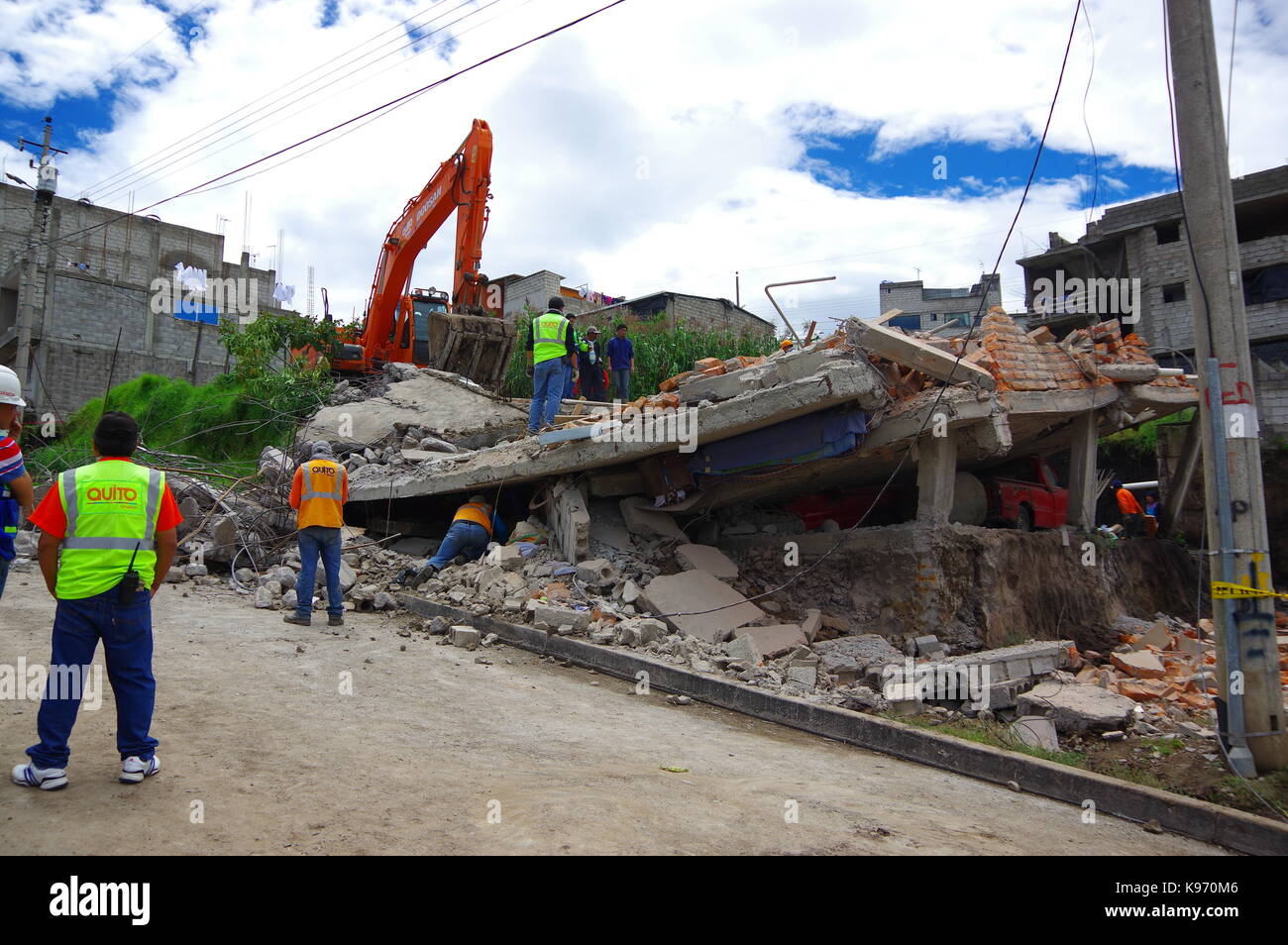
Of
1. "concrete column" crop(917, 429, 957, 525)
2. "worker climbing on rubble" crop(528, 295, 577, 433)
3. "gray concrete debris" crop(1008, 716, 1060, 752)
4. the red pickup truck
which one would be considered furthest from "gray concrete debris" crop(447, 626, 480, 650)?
the red pickup truck

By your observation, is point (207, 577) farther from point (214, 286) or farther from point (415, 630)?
point (214, 286)

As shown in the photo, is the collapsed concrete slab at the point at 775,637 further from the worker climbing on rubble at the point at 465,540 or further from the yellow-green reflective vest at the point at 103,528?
the yellow-green reflective vest at the point at 103,528

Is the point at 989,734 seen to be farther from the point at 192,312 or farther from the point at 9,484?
the point at 192,312

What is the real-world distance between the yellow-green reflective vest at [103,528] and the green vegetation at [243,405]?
1006cm

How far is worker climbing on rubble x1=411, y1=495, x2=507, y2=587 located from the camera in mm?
9491

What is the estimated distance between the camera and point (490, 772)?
4031 millimetres

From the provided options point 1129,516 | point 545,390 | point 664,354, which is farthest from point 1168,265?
point 545,390

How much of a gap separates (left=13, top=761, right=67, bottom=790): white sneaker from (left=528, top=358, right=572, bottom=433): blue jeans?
7142mm

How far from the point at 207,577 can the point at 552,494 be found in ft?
13.5

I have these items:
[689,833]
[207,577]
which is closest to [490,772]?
[689,833]

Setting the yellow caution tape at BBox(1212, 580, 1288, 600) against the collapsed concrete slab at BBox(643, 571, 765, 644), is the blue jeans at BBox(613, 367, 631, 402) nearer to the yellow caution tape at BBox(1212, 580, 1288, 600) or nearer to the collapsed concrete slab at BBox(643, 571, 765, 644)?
the collapsed concrete slab at BBox(643, 571, 765, 644)

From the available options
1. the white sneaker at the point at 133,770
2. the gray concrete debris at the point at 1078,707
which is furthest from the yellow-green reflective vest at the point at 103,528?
the gray concrete debris at the point at 1078,707

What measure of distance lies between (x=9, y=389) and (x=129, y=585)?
140 cm

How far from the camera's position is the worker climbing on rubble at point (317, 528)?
7586 mm
